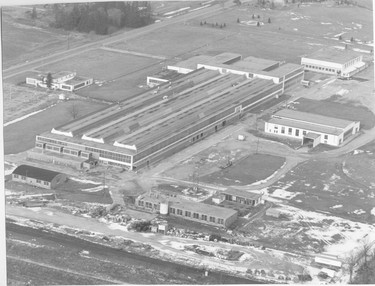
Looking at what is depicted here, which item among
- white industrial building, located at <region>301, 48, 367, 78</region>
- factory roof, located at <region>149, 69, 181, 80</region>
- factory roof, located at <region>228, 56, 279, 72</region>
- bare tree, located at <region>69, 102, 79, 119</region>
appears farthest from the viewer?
white industrial building, located at <region>301, 48, 367, 78</region>

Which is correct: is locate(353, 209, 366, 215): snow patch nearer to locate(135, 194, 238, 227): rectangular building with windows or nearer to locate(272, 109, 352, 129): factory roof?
locate(135, 194, 238, 227): rectangular building with windows

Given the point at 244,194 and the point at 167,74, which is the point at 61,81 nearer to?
the point at 167,74

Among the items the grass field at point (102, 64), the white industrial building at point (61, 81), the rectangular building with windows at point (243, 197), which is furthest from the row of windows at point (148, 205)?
the grass field at point (102, 64)

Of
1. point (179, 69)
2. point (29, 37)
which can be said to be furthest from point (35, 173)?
point (29, 37)

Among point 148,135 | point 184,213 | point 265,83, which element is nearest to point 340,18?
point 265,83

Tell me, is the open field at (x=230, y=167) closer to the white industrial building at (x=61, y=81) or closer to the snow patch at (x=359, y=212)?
the snow patch at (x=359, y=212)

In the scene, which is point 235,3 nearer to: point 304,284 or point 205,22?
point 205,22

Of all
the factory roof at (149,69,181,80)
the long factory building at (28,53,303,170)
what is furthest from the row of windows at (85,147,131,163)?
the factory roof at (149,69,181,80)
